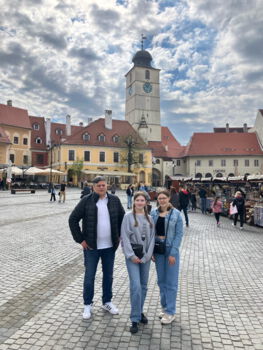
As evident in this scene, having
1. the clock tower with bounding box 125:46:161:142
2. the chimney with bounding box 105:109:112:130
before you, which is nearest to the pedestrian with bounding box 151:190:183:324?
the chimney with bounding box 105:109:112:130

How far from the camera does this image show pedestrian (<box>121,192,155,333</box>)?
432 centimetres

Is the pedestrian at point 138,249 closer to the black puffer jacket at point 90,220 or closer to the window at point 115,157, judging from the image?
the black puffer jacket at point 90,220

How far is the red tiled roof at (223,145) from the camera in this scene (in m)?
71.2

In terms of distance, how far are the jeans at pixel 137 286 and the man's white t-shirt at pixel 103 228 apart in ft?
1.76

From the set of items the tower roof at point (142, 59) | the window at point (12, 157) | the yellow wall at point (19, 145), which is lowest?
the window at point (12, 157)

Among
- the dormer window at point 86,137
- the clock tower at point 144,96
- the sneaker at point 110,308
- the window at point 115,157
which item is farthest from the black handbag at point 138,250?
the clock tower at point 144,96

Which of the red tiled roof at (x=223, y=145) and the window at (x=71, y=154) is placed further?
the red tiled roof at (x=223, y=145)

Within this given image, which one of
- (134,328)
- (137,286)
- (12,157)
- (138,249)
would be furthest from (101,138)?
(134,328)

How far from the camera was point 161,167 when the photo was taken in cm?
7294

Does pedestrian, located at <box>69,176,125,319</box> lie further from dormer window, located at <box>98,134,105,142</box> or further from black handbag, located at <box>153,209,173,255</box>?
dormer window, located at <box>98,134,105,142</box>

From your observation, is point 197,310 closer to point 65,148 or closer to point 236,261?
point 236,261

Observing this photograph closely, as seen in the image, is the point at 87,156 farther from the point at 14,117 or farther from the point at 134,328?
the point at 134,328

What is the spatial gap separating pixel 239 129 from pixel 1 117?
64.3 metres

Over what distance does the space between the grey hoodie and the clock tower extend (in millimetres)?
71747
